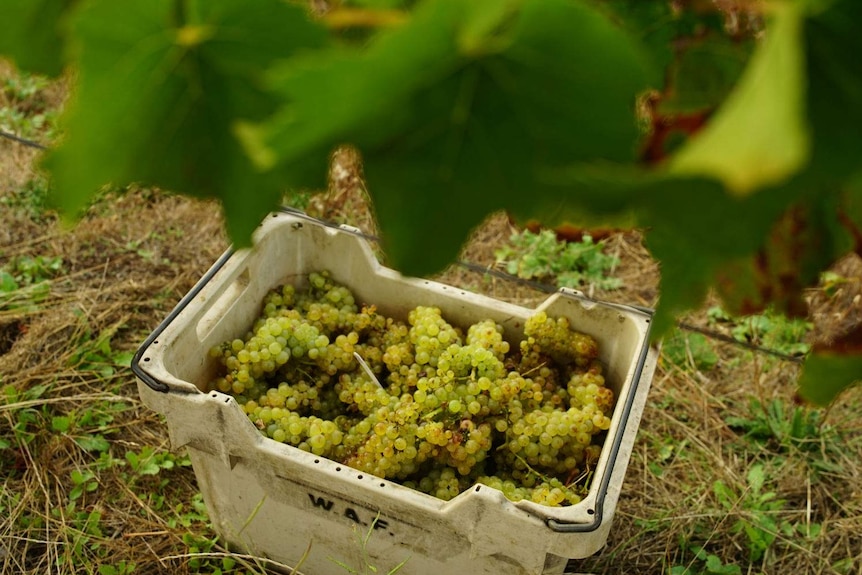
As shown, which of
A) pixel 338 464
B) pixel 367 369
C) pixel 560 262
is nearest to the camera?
pixel 338 464

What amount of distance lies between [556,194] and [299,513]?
3.71 feet

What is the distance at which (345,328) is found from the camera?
1.48 meters

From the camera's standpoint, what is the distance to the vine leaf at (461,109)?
0.23 m

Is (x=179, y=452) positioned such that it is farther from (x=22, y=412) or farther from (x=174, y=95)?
(x=174, y=95)

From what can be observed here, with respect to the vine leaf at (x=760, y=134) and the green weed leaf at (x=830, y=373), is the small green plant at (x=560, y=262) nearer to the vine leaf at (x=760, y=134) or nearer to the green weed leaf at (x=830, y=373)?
the green weed leaf at (x=830, y=373)

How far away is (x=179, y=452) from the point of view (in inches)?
64.6

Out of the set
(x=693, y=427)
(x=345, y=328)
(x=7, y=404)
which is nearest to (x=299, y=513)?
(x=345, y=328)

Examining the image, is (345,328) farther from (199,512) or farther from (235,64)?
(235,64)

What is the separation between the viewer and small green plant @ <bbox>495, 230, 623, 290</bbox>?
2.07 m

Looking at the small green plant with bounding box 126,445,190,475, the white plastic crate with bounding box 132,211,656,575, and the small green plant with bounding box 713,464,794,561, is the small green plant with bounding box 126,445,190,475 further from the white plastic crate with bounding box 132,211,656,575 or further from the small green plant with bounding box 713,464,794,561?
the small green plant with bounding box 713,464,794,561

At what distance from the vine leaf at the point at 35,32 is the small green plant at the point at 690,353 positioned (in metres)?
1.67

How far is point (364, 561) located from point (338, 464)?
0.22m

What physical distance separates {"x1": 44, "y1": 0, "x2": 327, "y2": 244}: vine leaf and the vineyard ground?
1.24 m

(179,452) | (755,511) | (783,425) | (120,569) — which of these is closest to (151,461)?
(179,452)
